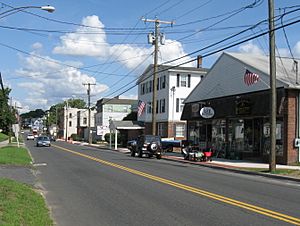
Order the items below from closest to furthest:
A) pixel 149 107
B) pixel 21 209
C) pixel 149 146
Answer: pixel 21 209, pixel 149 146, pixel 149 107

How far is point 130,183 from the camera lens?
16047 mm

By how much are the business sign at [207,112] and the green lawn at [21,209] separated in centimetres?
2450

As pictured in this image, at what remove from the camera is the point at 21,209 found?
365 inches

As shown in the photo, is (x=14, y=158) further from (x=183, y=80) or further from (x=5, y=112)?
(x=5, y=112)

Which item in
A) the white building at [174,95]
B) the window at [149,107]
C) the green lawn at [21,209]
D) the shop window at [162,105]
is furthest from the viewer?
the window at [149,107]

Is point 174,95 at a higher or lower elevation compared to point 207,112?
higher

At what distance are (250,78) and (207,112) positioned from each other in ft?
22.2

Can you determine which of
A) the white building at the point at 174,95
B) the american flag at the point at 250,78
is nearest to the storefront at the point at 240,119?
the american flag at the point at 250,78

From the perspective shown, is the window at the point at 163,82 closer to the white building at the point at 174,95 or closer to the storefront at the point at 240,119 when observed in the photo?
the white building at the point at 174,95

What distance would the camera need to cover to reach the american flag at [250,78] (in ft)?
95.5

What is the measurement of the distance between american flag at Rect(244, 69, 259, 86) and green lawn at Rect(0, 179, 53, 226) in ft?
65.5

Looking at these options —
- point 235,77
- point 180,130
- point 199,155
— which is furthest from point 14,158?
point 180,130

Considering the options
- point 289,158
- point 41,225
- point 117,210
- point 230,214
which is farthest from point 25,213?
point 289,158

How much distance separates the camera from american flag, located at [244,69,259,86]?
29094mm
